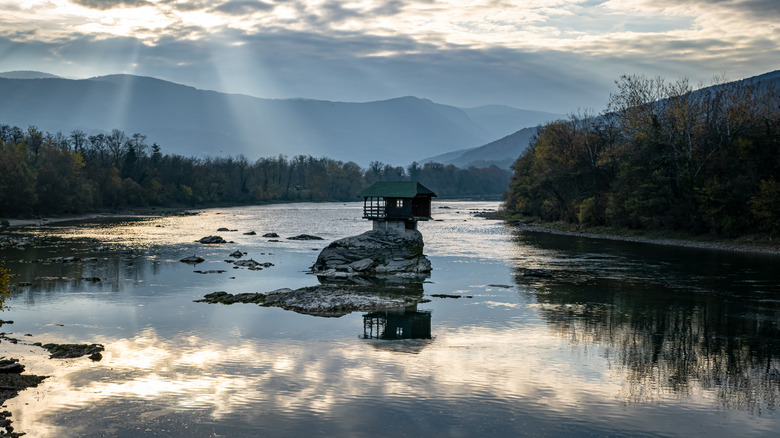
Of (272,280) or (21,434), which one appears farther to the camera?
(272,280)

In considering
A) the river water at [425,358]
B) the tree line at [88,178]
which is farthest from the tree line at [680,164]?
the tree line at [88,178]

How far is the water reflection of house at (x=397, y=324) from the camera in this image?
32750mm

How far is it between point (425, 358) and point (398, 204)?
149 feet

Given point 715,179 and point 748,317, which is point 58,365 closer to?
point 748,317

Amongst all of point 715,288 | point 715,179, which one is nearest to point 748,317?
point 715,288

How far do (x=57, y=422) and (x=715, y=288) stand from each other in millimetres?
43163

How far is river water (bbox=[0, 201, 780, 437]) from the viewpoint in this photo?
68.3 ft

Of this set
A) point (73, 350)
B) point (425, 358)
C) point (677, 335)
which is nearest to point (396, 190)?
point (677, 335)

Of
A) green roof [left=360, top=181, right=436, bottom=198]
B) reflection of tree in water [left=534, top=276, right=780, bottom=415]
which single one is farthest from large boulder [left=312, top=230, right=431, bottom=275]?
reflection of tree in water [left=534, top=276, right=780, bottom=415]

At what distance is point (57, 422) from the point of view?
20.1 metres

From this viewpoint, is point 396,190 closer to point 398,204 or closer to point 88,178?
point 398,204

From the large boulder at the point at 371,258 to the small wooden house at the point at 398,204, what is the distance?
26.9 feet

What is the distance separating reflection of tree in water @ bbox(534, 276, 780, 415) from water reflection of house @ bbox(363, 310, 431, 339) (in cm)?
711

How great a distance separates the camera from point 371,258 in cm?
5822
